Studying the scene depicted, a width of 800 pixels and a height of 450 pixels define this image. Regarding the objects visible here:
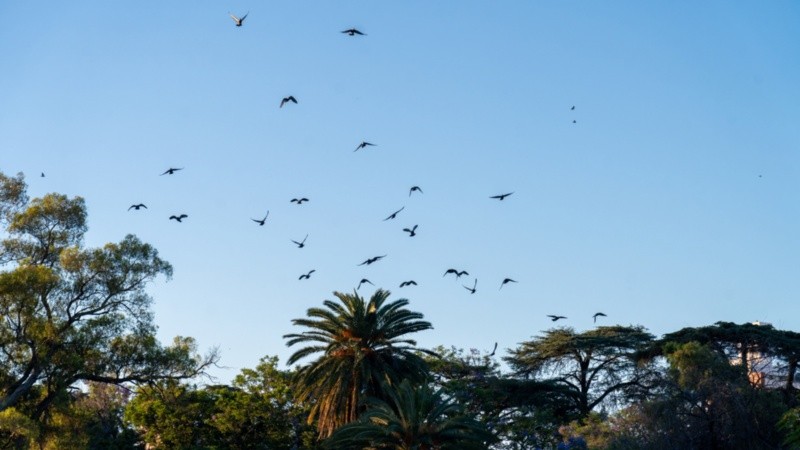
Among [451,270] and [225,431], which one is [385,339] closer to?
[451,270]

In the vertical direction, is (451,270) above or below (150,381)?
above

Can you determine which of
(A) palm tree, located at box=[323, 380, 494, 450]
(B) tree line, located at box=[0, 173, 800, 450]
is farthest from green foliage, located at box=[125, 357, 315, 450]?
(A) palm tree, located at box=[323, 380, 494, 450]

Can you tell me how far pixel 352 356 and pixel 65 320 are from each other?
12.3 meters

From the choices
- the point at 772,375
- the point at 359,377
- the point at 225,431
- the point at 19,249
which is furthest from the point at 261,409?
the point at 772,375

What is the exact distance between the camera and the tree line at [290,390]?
3878 centimetres

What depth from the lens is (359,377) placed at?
42.4 m

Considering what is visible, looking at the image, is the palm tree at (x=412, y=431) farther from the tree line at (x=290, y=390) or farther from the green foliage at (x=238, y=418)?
the green foliage at (x=238, y=418)

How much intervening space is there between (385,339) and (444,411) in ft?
23.8

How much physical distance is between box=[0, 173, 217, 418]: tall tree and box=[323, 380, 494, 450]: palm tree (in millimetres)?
9419

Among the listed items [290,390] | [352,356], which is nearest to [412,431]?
[352,356]

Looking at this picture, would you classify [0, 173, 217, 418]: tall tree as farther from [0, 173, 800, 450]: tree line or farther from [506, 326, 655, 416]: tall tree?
[506, 326, 655, 416]: tall tree

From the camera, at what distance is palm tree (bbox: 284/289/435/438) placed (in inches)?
1660

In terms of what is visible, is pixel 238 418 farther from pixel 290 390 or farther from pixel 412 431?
pixel 412 431

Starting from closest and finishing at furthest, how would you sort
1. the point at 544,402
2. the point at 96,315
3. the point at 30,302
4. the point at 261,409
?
1. the point at 30,302
2. the point at 96,315
3. the point at 261,409
4. the point at 544,402
